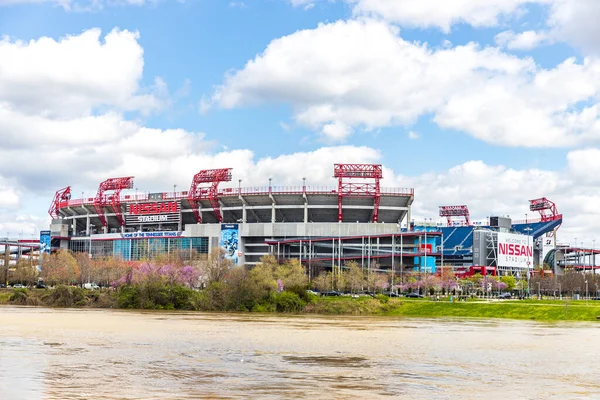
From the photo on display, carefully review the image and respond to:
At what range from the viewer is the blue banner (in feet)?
630

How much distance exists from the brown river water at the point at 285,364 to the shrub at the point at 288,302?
4769 centimetres

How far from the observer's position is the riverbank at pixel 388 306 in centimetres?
10676

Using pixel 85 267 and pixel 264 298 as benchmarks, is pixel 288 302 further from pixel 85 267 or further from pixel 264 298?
pixel 85 267

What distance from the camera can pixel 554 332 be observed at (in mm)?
75812

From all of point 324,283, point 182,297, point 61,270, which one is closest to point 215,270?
point 182,297

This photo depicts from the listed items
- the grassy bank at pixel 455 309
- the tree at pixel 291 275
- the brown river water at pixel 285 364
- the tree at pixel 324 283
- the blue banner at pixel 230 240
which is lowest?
the grassy bank at pixel 455 309

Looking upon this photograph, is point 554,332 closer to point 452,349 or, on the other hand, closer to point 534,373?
point 452,349

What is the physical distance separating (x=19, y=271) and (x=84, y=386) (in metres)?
163

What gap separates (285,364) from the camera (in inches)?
1639

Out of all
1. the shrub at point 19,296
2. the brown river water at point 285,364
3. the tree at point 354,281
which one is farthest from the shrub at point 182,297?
the brown river water at point 285,364

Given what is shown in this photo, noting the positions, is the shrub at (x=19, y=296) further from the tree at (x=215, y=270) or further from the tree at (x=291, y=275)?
the tree at (x=291, y=275)

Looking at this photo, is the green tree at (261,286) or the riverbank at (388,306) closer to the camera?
the riverbank at (388,306)

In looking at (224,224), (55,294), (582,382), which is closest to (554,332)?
(582,382)

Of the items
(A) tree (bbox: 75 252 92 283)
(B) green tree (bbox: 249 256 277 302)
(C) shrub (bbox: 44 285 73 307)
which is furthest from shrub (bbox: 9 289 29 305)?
(B) green tree (bbox: 249 256 277 302)
